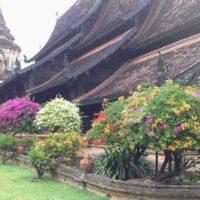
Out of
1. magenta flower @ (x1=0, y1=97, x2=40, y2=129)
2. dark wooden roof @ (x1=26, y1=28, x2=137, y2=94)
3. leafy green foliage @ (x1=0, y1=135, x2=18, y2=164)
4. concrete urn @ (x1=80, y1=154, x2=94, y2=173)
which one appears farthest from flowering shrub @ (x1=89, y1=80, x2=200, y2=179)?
magenta flower @ (x1=0, y1=97, x2=40, y2=129)

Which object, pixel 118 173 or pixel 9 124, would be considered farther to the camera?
pixel 9 124

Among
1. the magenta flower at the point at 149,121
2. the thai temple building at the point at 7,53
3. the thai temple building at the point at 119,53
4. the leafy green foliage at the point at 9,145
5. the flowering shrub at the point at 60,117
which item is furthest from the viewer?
the thai temple building at the point at 7,53

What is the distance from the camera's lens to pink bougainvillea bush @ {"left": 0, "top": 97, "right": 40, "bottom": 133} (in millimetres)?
15375

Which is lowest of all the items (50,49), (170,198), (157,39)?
(170,198)

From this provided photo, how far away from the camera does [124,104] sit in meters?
8.34

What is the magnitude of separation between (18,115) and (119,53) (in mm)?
4112

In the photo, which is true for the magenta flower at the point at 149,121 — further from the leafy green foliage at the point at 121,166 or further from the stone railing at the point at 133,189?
the leafy green foliage at the point at 121,166

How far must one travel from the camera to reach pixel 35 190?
899cm

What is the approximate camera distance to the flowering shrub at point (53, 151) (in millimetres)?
10547

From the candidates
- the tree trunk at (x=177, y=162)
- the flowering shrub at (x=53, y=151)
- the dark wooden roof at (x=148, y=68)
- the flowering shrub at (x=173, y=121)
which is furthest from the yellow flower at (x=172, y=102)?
the flowering shrub at (x=53, y=151)

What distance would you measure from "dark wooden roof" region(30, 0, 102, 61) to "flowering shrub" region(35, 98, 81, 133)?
6334mm

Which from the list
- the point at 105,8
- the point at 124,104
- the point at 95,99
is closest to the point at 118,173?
the point at 124,104

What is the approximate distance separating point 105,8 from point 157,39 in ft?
20.6

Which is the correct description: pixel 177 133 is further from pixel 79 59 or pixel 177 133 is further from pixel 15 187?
pixel 79 59
